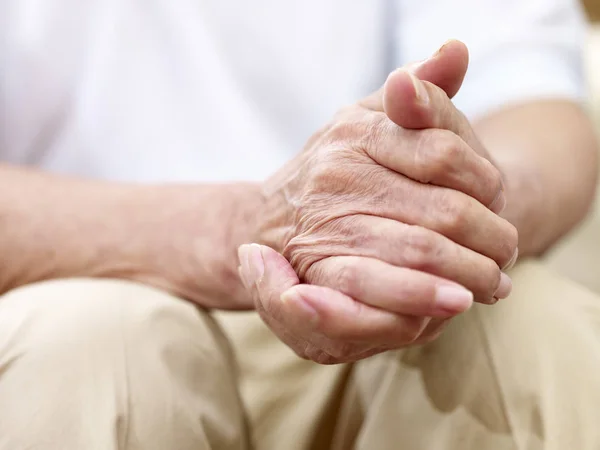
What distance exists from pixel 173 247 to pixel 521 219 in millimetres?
340

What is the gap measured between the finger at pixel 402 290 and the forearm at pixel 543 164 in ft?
0.78

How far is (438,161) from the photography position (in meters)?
0.39

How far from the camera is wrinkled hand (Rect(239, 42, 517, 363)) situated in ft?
1.20

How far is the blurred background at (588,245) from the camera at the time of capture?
3.07ft

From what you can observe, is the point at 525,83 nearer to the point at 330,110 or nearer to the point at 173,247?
the point at 330,110

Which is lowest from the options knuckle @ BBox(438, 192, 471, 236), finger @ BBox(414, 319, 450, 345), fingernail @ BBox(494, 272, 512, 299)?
finger @ BBox(414, 319, 450, 345)

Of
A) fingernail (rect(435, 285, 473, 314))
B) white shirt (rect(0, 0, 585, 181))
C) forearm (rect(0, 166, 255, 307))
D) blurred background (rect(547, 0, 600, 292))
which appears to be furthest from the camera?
blurred background (rect(547, 0, 600, 292))

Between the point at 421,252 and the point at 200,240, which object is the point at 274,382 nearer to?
the point at 200,240

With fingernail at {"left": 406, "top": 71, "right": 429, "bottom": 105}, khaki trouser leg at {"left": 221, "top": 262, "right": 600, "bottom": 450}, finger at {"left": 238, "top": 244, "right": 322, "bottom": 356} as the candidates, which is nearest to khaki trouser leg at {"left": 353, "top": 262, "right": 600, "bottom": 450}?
khaki trouser leg at {"left": 221, "top": 262, "right": 600, "bottom": 450}

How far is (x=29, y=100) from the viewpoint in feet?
2.46

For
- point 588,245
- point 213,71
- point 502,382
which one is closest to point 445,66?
point 502,382

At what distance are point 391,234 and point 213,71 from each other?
487 millimetres

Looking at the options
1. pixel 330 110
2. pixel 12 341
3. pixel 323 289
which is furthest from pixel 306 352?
pixel 330 110

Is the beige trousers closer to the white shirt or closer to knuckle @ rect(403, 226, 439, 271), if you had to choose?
knuckle @ rect(403, 226, 439, 271)
